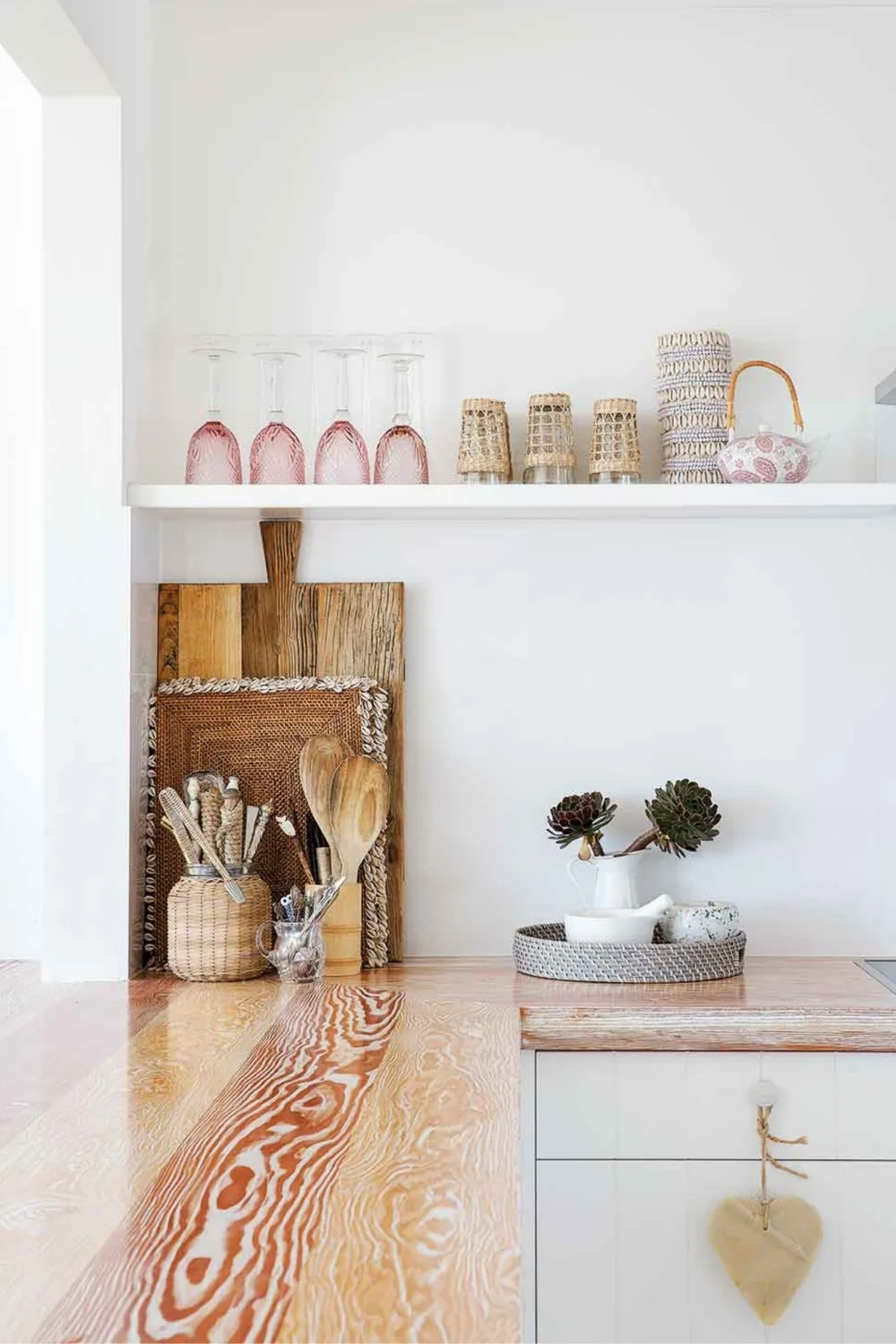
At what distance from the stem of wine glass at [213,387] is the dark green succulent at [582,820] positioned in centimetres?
82

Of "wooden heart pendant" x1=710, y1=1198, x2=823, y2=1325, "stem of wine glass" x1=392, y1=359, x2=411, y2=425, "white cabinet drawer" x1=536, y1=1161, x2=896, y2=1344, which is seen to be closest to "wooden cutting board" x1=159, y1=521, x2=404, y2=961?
"stem of wine glass" x1=392, y1=359, x2=411, y2=425

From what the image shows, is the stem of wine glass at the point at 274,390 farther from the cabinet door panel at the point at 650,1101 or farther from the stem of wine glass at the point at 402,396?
the cabinet door panel at the point at 650,1101

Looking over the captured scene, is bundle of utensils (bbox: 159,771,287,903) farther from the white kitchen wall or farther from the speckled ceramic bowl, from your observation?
the speckled ceramic bowl

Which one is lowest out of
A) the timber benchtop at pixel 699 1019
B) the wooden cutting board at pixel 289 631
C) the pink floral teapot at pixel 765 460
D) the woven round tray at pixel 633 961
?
the timber benchtop at pixel 699 1019

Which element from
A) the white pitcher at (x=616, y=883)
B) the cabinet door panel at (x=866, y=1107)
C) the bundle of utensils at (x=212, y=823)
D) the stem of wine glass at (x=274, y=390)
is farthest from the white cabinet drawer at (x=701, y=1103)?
the stem of wine glass at (x=274, y=390)

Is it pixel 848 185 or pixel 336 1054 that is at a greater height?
pixel 848 185

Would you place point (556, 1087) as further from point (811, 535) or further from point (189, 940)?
point (811, 535)

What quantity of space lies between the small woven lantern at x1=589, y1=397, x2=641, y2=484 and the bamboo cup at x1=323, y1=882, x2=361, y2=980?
29.3 inches

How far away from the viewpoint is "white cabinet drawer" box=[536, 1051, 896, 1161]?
1.84m

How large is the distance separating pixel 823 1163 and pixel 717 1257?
0.18m

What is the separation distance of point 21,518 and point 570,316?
965 mm

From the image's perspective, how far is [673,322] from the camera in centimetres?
234

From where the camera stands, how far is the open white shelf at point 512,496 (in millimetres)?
2125

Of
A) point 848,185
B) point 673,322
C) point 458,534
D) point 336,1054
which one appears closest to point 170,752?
point 458,534
